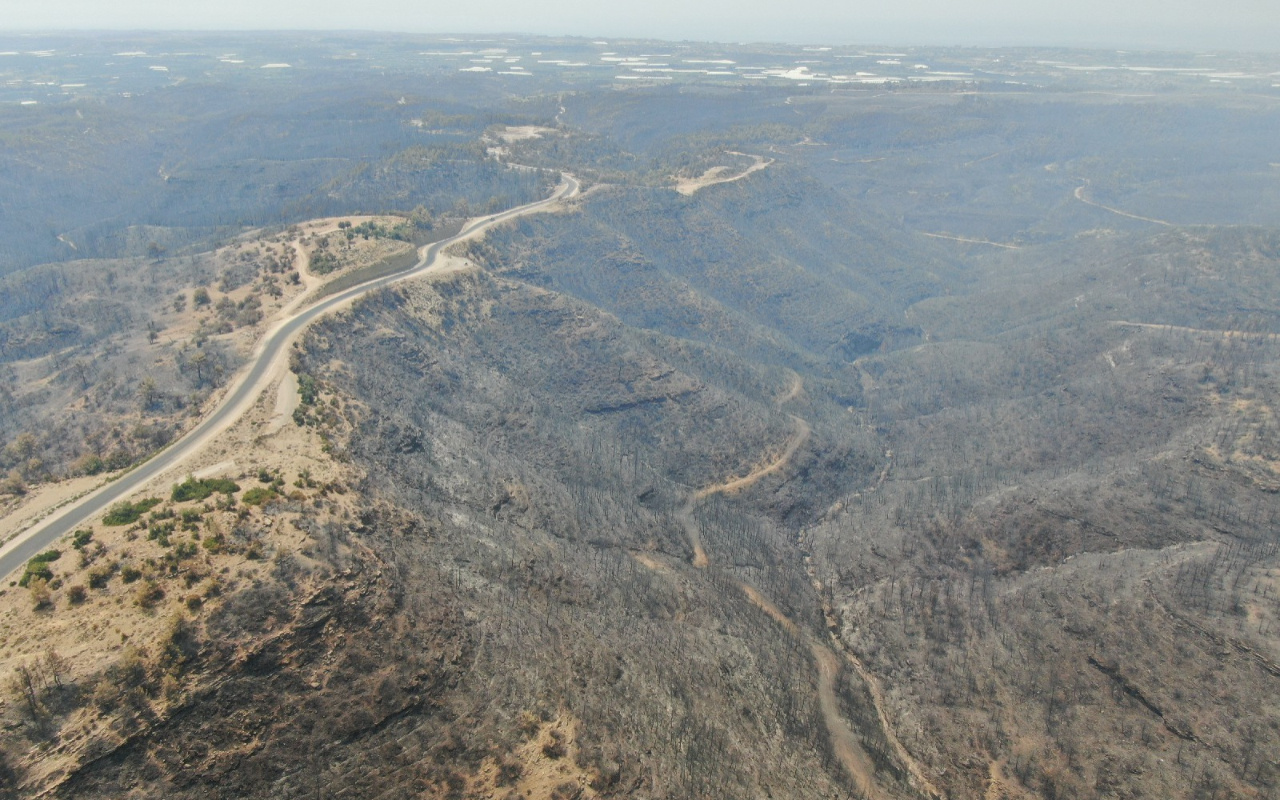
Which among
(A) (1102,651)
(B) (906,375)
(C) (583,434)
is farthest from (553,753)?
(B) (906,375)

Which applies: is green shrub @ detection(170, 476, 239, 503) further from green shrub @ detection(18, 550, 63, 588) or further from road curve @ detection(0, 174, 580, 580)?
green shrub @ detection(18, 550, 63, 588)

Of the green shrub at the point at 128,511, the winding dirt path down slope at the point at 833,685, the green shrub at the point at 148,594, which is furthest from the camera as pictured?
the winding dirt path down slope at the point at 833,685

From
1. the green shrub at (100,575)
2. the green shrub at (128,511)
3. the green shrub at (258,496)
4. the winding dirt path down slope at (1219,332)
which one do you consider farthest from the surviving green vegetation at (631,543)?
the winding dirt path down slope at (1219,332)

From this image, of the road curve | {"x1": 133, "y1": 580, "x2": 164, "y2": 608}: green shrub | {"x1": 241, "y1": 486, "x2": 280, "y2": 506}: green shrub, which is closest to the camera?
{"x1": 133, "y1": 580, "x2": 164, "y2": 608}: green shrub

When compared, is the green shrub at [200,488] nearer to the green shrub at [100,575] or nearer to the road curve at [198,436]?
the road curve at [198,436]

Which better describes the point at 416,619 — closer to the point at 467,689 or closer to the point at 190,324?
the point at 467,689

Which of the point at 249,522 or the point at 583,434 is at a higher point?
the point at 249,522

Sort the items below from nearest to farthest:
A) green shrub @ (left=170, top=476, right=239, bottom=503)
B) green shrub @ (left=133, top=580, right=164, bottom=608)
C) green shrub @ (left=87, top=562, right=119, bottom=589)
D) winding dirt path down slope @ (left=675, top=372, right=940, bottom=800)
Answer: green shrub @ (left=133, top=580, right=164, bottom=608), green shrub @ (left=87, top=562, right=119, bottom=589), green shrub @ (left=170, top=476, right=239, bottom=503), winding dirt path down slope @ (left=675, top=372, right=940, bottom=800)

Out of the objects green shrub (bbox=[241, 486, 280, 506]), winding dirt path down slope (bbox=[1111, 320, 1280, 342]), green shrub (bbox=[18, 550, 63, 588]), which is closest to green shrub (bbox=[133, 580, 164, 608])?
green shrub (bbox=[18, 550, 63, 588])
